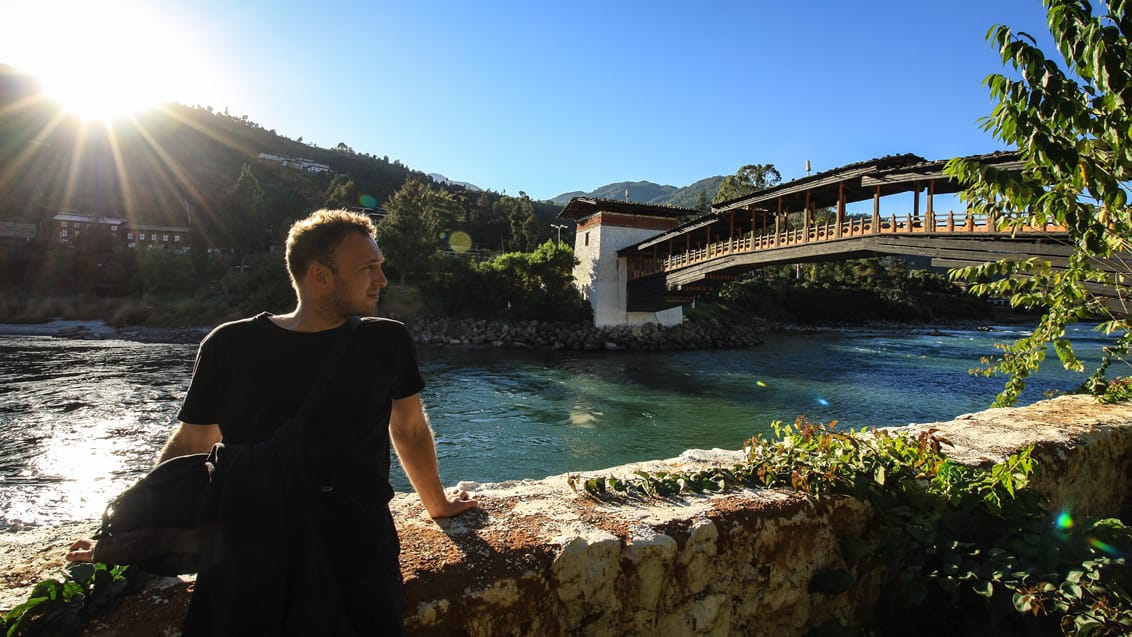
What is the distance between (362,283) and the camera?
1419mm

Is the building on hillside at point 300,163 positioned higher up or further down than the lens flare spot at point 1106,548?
higher up

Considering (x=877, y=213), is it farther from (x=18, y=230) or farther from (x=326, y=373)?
(x=18, y=230)

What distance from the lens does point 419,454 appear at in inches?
63.8

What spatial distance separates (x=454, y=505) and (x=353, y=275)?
2.88 feet

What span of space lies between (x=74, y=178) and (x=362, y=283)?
81.6m

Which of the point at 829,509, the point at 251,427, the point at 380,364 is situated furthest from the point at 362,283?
the point at 829,509

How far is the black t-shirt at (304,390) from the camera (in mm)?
1256

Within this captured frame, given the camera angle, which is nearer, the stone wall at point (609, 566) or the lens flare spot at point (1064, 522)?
the stone wall at point (609, 566)

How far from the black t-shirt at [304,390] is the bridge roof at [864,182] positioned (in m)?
12.3

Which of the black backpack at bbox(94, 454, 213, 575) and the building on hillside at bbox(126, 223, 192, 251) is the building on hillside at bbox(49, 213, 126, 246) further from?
the black backpack at bbox(94, 454, 213, 575)

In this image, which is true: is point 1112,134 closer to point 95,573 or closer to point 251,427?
point 251,427

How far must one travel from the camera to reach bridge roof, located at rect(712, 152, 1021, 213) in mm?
12422

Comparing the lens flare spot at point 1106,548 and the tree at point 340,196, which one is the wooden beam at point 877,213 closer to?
the lens flare spot at point 1106,548

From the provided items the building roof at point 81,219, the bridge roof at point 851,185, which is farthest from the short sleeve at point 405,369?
the building roof at point 81,219
